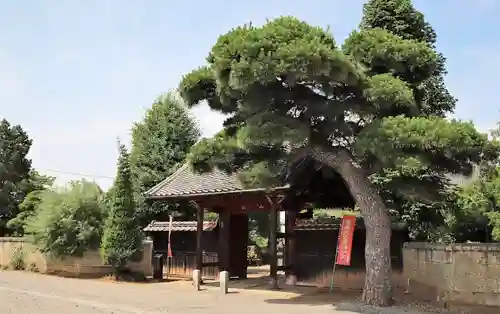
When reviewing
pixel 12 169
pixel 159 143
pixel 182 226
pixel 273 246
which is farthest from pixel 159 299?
pixel 12 169

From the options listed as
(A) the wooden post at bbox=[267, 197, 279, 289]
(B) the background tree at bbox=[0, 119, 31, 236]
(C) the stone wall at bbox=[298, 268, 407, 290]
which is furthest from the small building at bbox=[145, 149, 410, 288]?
(B) the background tree at bbox=[0, 119, 31, 236]

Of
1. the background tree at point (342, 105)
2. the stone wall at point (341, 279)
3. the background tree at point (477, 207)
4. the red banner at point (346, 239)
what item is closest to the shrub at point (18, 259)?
the stone wall at point (341, 279)

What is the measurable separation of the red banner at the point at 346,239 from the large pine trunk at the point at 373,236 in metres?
1.97

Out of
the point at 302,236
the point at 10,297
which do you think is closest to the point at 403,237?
the point at 302,236

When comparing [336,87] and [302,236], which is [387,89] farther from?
[302,236]

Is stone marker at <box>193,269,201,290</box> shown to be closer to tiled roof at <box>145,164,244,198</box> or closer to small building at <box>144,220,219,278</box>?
small building at <box>144,220,219,278</box>

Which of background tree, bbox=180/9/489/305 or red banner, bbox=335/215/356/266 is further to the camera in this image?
red banner, bbox=335/215/356/266

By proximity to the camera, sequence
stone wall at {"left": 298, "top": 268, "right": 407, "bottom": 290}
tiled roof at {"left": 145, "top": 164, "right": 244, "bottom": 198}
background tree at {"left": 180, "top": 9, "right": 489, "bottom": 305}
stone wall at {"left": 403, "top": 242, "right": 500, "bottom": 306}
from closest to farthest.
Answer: background tree at {"left": 180, "top": 9, "right": 489, "bottom": 305}
stone wall at {"left": 403, "top": 242, "right": 500, "bottom": 306}
stone wall at {"left": 298, "top": 268, "right": 407, "bottom": 290}
tiled roof at {"left": 145, "top": 164, "right": 244, "bottom": 198}

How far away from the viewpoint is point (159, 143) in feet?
91.5

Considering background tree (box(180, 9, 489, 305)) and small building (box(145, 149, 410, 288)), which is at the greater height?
background tree (box(180, 9, 489, 305))

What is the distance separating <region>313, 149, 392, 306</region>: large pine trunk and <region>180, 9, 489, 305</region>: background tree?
0.02m

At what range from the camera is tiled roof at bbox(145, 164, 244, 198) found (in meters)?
16.9

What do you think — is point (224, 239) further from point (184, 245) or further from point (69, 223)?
point (69, 223)

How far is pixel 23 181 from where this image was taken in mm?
30688
